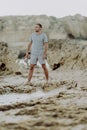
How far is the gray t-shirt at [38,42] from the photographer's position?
10.7m

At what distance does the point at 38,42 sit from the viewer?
1074 centimetres

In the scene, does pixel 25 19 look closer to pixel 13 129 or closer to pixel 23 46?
pixel 23 46

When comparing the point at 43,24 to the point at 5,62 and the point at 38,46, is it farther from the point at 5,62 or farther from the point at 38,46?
the point at 38,46

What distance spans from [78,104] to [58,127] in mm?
1851

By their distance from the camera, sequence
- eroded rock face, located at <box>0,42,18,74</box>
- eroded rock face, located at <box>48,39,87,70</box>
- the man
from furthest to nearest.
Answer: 1. eroded rock face, located at <box>48,39,87,70</box>
2. eroded rock face, located at <box>0,42,18,74</box>
3. the man

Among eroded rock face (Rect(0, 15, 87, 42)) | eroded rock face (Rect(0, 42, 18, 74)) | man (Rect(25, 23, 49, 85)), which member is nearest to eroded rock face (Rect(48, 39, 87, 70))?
eroded rock face (Rect(0, 42, 18, 74))

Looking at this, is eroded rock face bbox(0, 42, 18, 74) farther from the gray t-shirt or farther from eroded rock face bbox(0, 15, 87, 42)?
eroded rock face bbox(0, 15, 87, 42)

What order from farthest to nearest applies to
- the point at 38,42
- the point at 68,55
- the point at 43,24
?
1. the point at 43,24
2. the point at 68,55
3. the point at 38,42

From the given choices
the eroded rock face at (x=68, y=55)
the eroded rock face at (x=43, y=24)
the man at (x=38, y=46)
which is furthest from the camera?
the eroded rock face at (x=43, y=24)

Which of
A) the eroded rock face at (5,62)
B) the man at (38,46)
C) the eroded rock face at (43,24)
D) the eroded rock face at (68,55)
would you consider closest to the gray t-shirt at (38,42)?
the man at (38,46)

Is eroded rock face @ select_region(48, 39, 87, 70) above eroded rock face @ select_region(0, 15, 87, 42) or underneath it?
underneath

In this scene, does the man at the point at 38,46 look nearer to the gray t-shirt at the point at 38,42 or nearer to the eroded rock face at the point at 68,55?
the gray t-shirt at the point at 38,42

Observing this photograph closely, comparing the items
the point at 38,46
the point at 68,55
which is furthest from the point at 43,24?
the point at 38,46

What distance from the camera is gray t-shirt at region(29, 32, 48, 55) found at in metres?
10.7
